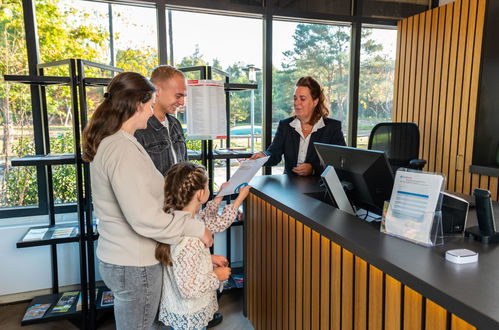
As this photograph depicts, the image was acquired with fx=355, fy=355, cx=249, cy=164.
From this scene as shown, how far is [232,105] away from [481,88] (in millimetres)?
2510

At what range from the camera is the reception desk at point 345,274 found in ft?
3.13

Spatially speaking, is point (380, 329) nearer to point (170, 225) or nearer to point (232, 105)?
point (170, 225)

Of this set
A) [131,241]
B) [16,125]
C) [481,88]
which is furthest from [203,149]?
[481,88]

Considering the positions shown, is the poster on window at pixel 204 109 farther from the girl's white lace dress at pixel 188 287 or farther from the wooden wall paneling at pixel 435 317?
the wooden wall paneling at pixel 435 317

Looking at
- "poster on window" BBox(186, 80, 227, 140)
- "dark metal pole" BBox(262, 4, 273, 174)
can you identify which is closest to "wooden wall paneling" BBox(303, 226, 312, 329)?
"poster on window" BBox(186, 80, 227, 140)

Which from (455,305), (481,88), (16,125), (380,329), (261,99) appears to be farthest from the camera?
(261,99)

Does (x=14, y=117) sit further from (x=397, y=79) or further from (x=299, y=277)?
(x=397, y=79)

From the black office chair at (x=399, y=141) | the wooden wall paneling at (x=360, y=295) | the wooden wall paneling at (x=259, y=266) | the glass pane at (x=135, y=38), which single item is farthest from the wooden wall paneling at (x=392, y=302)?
the glass pane at (x=135, y=38)

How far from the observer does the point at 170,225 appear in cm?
141

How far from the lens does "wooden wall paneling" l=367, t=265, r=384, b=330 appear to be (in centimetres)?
121

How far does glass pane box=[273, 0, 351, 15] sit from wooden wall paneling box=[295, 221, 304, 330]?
2765mm

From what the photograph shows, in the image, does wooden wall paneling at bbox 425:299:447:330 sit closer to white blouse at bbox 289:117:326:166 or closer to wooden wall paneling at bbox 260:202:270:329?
wooden wall paneling at bbox 260:202:270:329

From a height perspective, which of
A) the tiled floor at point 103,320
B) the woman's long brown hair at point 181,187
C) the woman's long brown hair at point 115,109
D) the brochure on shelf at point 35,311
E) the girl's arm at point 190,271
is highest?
the woman's long brown hair at point 115,109

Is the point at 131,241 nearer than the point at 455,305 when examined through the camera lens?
No
